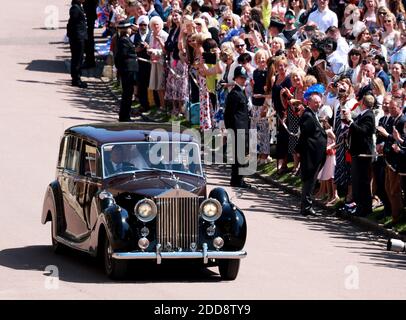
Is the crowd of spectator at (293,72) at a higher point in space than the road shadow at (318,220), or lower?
higher

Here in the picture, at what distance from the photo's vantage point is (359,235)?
22.5 m

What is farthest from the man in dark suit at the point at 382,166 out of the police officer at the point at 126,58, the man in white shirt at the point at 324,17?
the police officer at the point at 126,58

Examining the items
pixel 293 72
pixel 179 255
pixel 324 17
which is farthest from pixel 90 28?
pixel 179 255

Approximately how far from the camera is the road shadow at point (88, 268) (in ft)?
60.1

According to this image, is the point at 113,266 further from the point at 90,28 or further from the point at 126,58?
the point at 90,28

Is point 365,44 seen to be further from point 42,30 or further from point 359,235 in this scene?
point 42,30

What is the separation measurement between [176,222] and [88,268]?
5.32ft

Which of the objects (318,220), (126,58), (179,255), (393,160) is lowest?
(318,220)

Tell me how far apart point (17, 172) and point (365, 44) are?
6.58 m

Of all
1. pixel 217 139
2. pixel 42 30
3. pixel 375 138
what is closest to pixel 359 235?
pixel 375 138

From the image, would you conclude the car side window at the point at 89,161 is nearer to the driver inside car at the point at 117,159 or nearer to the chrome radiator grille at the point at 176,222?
the driver inside car at the point at 117,159

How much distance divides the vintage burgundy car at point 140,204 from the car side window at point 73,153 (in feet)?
0.07

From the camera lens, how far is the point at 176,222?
59.9 ft

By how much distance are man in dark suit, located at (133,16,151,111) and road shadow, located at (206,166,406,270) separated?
5.55 meters
